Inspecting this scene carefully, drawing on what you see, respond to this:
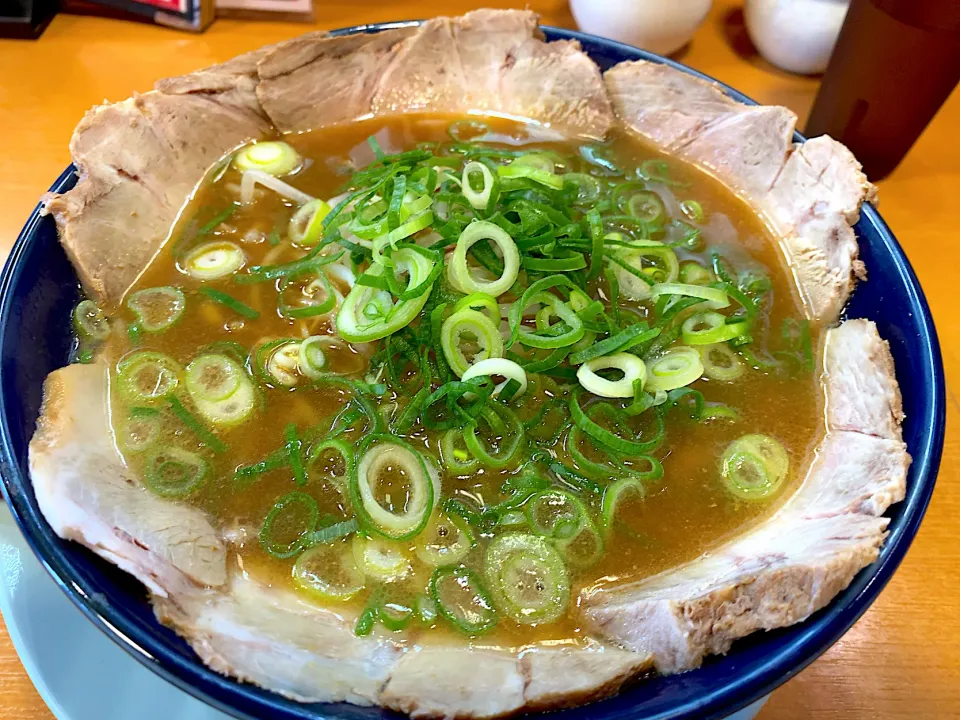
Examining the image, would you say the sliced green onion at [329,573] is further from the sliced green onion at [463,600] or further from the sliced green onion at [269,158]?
the sliced green onion at [269,158]

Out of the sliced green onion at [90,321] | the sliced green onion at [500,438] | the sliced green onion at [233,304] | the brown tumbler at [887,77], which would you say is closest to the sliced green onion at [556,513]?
the sliced green onion at [500,438]

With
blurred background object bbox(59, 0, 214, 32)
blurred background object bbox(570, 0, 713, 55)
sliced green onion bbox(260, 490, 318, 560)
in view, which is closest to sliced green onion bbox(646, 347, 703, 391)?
sliced green onion bbox(260, 490, 318, 560)

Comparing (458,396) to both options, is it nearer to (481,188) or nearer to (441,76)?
(481,188)

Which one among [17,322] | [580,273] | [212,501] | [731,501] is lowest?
[212,501]

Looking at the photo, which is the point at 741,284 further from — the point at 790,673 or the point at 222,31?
the point at 222,31

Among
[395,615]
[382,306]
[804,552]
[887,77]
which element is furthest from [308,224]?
[887,77]

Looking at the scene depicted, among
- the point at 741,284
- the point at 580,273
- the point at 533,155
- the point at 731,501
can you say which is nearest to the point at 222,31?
the point at 533,155

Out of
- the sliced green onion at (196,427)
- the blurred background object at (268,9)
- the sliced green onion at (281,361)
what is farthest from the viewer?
the blurred background object at (268,9)
